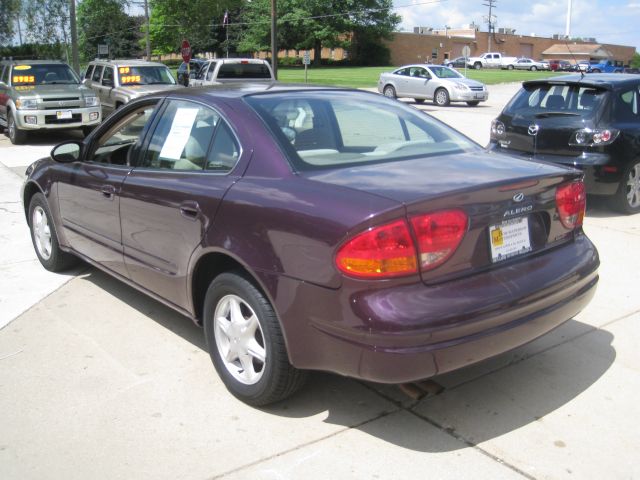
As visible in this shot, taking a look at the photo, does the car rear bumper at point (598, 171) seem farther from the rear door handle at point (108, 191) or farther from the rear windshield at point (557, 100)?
the rear door handle at point (108, 191)

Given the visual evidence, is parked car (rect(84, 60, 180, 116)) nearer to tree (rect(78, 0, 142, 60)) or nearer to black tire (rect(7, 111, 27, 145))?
black tire (rect(7, 111, 27, 145))

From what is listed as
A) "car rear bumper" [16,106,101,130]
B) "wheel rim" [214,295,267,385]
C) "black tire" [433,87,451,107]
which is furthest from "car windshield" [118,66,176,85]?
"wheel rim" [214,295,267,385]

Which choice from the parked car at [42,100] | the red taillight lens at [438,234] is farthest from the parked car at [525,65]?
the red taillight lens at [438,234]

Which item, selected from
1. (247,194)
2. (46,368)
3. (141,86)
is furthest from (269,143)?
(141,86)

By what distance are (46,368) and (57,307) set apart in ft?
3.69

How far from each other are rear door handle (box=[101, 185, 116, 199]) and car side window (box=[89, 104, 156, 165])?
222 millimetres

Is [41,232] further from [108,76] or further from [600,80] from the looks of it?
[108,76]

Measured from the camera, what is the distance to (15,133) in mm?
15391

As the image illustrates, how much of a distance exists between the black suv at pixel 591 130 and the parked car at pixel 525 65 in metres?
70.0

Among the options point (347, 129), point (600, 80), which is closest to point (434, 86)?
point (600, 80)

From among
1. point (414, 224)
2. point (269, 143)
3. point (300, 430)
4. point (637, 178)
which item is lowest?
point (300, 430)

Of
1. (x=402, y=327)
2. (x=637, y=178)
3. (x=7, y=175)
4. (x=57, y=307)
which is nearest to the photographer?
(x=402, y=327)

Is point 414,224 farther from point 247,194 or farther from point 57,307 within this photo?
point 57,307

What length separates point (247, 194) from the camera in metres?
3.35
